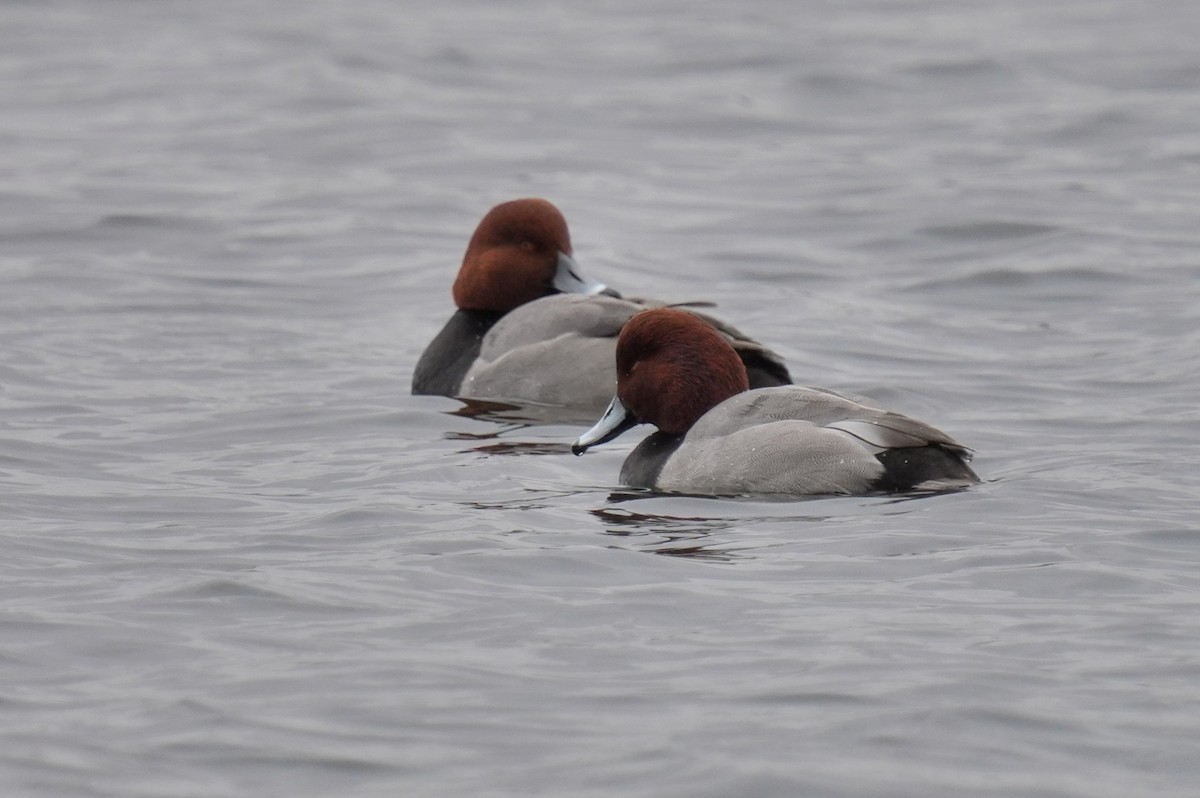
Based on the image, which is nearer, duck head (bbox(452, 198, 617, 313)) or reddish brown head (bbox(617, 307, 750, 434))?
reddish brown head (bbox(617, 307, 750, 434))

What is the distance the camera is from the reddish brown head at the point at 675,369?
26.2 feet

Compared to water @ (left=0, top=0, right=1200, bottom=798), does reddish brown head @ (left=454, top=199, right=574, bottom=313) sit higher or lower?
higher

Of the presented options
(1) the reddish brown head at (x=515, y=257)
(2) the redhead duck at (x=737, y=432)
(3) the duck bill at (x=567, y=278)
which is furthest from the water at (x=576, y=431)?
(3) the duck bill at (x=567, y=278)

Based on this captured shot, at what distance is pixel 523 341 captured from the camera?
986cm

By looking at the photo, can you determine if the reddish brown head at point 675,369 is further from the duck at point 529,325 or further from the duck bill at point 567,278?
the duck bill at point 567,278

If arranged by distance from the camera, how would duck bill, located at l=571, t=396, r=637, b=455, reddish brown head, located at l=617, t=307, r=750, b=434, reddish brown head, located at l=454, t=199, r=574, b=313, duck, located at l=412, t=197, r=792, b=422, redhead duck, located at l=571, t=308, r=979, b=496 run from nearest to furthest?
redhead duck, located at l=571, t=308, r=979, b=496
reddish brown head, located at l=617, t=307, r=750, b=434
duck bill, located at l=571, t=396, r=637, b=455
duck, located at l=412, t=197, r=792, b=422
reddish brown head, located at l=454, t=199, r=574, b=313

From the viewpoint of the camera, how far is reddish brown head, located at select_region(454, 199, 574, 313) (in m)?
10.2

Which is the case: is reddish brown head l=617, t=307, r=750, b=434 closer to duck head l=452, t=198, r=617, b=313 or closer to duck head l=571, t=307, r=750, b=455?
duck head l=571, t=307, r=750, b=455

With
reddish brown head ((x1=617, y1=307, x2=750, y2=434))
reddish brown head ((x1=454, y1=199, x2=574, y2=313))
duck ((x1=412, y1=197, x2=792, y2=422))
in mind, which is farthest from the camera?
reddish brown head ((x1=454, y1=199, x2=574, y2=313))

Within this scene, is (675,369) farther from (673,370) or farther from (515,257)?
(515,257)

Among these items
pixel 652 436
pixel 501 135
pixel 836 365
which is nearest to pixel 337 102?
pixel 501 135

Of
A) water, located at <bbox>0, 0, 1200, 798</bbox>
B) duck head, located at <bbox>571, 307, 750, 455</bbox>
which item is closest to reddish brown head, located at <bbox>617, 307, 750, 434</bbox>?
duck head, located at <bbox>571, 307, 750, 455</bbox>

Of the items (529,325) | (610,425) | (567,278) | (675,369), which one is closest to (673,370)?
(675,369)

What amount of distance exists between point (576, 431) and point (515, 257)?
56.1 inches
